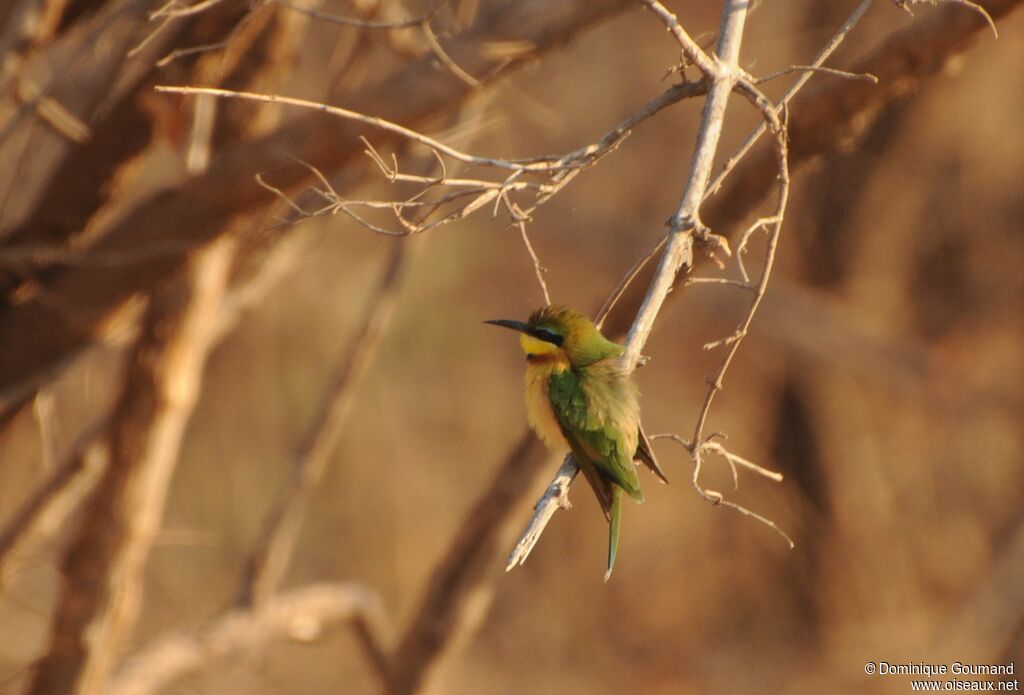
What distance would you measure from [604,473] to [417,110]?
1127 mm

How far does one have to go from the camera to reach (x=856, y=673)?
8.25 m

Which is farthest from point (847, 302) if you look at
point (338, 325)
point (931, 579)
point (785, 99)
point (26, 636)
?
point (785, 99)

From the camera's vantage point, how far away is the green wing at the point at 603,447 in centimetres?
235

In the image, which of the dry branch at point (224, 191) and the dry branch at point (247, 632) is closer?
the dry branch at point (224, 191)

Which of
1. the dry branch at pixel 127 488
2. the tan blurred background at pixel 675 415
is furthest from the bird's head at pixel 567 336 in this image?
the tan blurred background at pixel 675 415

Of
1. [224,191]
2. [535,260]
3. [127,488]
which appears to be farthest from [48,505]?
[535,260]

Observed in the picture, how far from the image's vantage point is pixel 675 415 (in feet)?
28.2

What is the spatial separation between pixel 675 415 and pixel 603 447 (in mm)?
→ 6322

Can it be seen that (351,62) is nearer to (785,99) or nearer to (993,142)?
(785,99)

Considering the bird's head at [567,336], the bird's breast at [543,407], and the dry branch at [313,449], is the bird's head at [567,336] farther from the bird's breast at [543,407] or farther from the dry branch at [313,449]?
the dry branch at [313,449]

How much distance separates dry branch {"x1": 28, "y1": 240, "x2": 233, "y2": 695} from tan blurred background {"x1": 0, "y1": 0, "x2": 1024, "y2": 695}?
4.13 metres

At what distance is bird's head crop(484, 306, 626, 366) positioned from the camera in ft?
8.39

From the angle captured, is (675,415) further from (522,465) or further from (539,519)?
(539,519)

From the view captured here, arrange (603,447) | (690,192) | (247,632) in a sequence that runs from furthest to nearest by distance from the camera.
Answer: (247,632), (603,447), (690,192)
